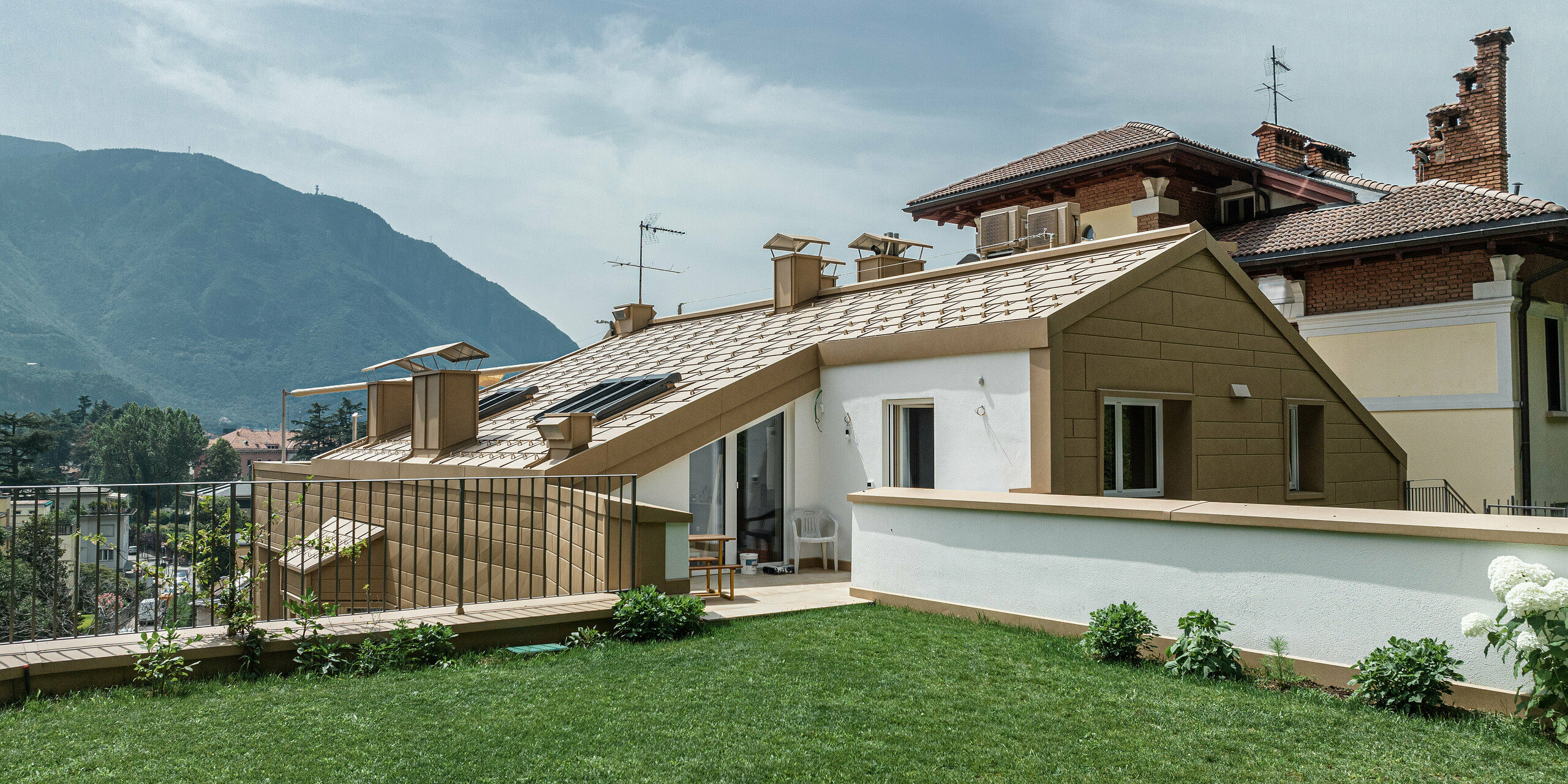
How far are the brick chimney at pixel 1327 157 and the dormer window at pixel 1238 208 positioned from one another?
4.95 meters

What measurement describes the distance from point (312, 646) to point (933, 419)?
290 inches

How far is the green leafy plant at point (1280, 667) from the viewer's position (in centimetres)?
641

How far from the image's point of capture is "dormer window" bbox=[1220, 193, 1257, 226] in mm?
25047

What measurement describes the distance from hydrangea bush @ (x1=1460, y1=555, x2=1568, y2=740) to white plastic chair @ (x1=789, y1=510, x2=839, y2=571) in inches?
322

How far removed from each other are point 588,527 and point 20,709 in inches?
183

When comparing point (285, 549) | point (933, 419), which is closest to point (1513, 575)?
point (933, 419)

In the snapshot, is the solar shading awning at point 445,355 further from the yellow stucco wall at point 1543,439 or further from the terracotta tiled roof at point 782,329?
the yellow stucco wall at point 1543,439

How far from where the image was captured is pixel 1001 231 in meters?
20.0

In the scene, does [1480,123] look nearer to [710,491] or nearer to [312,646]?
[710,491]

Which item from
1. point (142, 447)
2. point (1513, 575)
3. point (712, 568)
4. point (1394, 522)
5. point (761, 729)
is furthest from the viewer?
point (142, 447)

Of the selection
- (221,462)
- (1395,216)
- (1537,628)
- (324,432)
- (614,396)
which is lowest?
(221,462)

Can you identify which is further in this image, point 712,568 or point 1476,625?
point 712,568

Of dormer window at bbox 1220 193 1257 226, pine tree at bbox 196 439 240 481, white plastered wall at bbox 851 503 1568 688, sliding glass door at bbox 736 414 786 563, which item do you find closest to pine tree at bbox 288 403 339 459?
pine tree at bbox 196 439 240 481

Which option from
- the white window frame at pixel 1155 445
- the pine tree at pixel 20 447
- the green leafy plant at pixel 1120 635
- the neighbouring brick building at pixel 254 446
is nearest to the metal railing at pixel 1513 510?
the white window frame at pixel 1155 445
